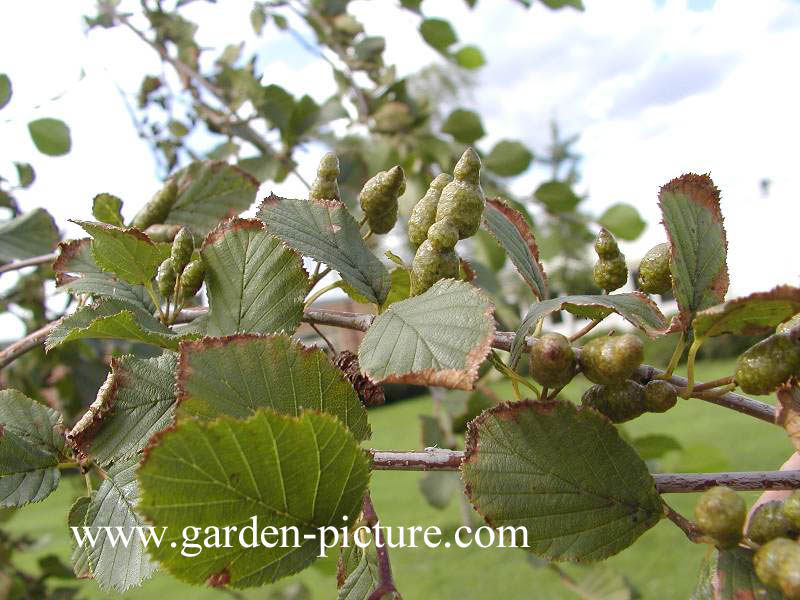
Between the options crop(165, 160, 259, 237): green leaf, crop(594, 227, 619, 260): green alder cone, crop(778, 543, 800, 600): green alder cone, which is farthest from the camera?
crop(165, 160, 259, 237): green leaf

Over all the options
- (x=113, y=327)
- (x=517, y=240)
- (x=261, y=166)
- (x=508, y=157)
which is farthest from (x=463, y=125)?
(x=113, y=327)

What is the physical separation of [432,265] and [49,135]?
136cm

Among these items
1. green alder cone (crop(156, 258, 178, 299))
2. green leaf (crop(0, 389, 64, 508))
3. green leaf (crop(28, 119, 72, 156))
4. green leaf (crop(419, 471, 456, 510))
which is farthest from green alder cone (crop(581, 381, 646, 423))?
green leaf (crop(419, 471, 456, 510))

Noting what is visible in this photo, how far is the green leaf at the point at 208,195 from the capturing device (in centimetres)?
107

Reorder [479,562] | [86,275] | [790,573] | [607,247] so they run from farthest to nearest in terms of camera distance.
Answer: [479,562] < [86,275] < [607,247] < [790,573]

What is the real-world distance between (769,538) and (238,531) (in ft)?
1.34

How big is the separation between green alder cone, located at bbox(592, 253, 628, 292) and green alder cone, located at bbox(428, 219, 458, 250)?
0.18 metres

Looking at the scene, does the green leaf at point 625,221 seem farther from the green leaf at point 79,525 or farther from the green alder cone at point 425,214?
the green leaf at point 79,525

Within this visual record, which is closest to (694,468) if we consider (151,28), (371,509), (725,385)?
(725,385)

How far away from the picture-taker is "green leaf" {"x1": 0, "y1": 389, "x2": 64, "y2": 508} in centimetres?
73

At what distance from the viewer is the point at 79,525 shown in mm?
729

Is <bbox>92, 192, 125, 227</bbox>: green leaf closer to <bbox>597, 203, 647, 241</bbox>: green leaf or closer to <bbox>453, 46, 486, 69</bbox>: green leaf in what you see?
<bbox>597, 203, 647, 241</bbox>: green leaf

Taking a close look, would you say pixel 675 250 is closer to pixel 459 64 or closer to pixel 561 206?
pixel 561 206

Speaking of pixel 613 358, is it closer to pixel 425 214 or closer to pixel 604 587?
pixel 425 214
